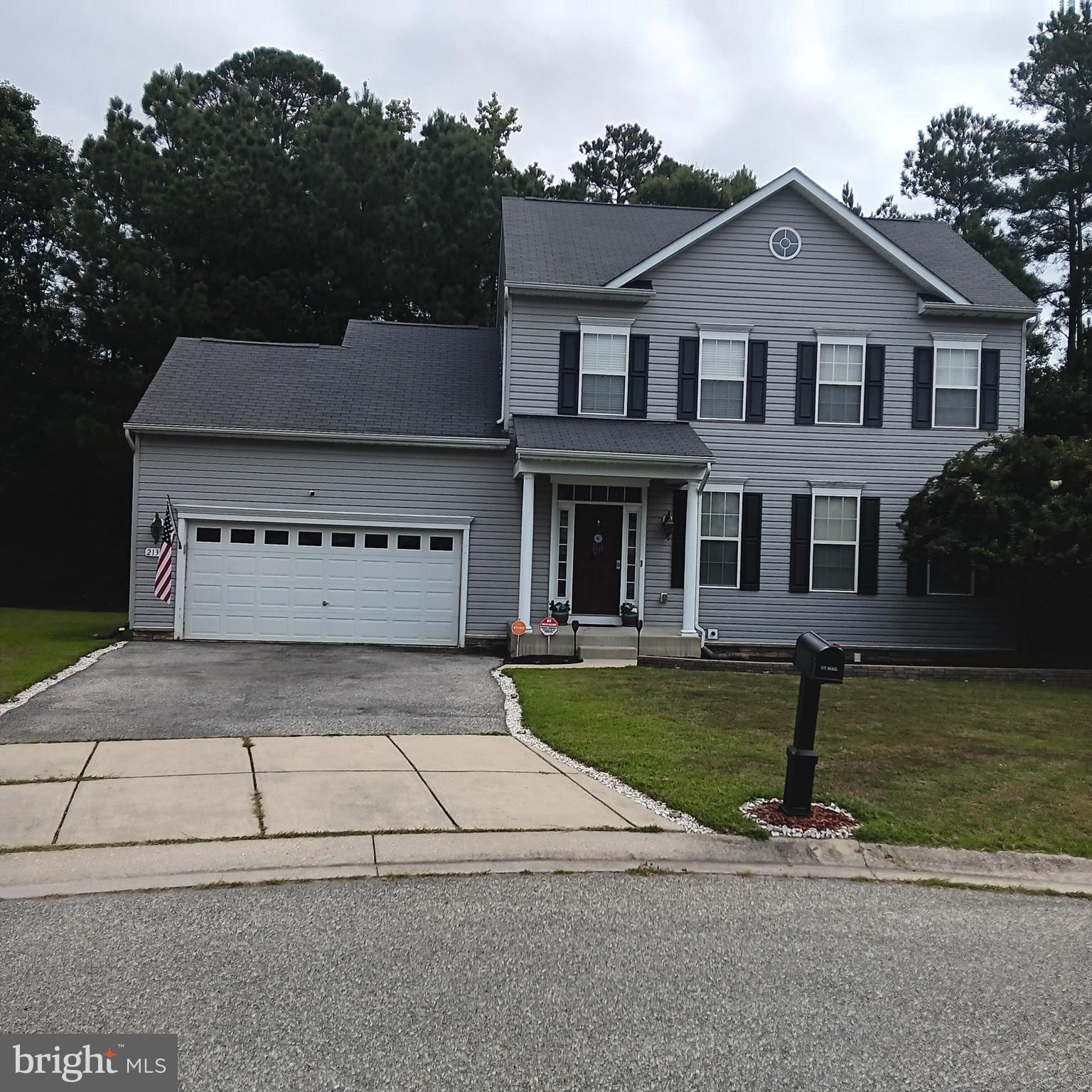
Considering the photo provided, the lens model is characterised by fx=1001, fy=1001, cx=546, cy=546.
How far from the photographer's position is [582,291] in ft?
56.8

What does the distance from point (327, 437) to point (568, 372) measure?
431 centimetres

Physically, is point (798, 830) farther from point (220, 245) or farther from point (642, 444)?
point (220, 245)

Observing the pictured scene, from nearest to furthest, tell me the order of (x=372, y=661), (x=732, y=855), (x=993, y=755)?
1. (x=732, y=855)
2. (x=993, y=755)
3. (x=372, y=661)

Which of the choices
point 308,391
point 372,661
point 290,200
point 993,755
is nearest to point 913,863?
point 993,755

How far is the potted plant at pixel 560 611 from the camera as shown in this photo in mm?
16547

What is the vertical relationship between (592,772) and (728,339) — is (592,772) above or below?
below

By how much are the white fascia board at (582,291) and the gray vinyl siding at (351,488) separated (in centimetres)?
283

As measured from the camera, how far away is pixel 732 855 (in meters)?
5.90

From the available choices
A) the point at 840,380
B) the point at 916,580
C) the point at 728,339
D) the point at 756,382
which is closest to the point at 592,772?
the point at 756,382

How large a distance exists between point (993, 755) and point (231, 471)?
12.7 metres

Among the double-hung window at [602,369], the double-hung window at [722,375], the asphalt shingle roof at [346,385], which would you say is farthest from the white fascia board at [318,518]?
the double-hung window at [722,375]

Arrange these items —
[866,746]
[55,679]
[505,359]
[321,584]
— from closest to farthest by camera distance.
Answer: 1. [866,746]
2. [55,679]
3. [321,584]
4. [505,359]

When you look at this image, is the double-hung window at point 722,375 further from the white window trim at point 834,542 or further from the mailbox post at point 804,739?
the mailbox post at point 804,739

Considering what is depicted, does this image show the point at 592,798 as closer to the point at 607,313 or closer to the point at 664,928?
the point at 664,928
